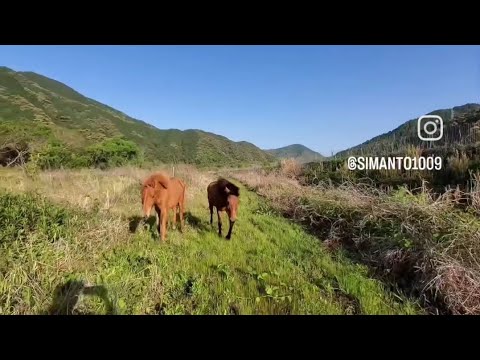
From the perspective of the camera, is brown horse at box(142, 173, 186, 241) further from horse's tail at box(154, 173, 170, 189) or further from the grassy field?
the grassy field

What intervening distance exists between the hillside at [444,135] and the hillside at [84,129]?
3.04 m

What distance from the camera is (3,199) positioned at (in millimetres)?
3543

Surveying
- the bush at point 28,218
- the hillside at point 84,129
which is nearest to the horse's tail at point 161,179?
the bush at point 28,218

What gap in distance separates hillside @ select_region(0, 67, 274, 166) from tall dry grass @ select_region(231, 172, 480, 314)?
2.41 m

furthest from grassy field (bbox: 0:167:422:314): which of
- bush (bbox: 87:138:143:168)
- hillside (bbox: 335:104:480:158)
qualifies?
bush (bbox: 87:138:143:168)

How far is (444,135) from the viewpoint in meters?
4.23

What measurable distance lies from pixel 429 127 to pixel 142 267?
3464mm

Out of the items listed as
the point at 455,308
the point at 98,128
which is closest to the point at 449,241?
the point at 455,308

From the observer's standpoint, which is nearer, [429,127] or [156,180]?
[429,127]

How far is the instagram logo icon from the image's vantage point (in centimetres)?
326

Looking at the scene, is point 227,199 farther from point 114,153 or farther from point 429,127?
point 114,153

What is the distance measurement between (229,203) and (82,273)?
2.32m

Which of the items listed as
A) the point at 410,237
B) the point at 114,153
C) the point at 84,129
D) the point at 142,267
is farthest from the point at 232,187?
the point at 84,129
